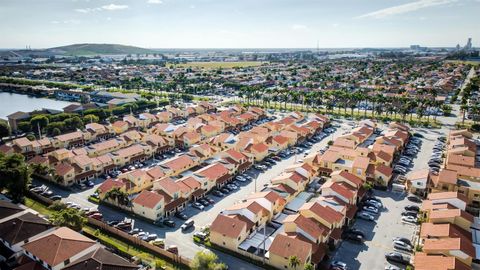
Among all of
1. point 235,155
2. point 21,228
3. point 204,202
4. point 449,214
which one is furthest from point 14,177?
point 449,214

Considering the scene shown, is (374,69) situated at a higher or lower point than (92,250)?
higher

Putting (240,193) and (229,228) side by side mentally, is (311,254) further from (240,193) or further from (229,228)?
(240,193)

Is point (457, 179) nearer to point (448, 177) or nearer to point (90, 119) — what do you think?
point (448, 177)

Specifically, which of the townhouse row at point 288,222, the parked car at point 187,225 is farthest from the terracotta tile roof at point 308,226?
the parked car at point 187,225

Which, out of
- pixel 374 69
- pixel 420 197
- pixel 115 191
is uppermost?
pixel 374 69

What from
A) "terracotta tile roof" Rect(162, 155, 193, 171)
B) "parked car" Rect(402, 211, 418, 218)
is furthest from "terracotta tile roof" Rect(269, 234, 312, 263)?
"terracotta tile roof" Rect(162, 155, 193, 171)

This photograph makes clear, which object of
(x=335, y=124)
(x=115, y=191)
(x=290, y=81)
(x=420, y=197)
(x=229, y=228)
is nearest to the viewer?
(x=229, y=228)

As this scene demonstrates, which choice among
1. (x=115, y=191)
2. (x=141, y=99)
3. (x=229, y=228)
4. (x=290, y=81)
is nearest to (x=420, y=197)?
(x=229, y=228)
